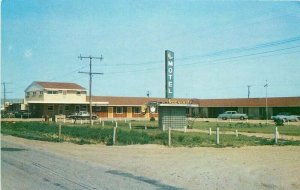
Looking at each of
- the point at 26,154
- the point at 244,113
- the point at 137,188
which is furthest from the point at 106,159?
the point at 244,113

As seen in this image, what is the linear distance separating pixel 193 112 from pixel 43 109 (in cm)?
3186

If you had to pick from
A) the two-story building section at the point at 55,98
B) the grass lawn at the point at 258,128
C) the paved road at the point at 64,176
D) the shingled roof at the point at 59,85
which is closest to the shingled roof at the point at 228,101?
the two-story building section at the point at 55,98

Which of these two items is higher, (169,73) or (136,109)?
(169,73)

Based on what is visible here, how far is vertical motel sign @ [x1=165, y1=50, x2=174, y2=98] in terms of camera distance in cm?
3309

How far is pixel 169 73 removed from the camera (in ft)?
110

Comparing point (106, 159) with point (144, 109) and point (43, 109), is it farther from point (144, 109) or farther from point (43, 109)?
point (144, 109)

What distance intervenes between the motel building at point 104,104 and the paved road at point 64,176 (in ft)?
149

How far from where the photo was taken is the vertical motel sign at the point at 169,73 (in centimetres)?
3309

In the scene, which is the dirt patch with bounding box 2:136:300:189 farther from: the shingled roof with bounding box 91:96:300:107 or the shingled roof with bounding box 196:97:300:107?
the shingled roof with bounding box 196:97:300:107

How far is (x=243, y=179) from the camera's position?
1097 centimetres

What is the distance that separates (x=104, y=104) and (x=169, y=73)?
113 ft

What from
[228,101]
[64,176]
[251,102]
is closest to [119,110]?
[228,101]

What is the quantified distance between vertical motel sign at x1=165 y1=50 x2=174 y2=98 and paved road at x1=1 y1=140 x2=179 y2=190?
62.8 ft

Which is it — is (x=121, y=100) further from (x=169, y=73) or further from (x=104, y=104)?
(x=169, y=73)
